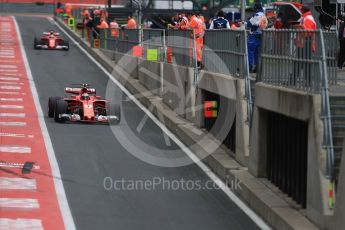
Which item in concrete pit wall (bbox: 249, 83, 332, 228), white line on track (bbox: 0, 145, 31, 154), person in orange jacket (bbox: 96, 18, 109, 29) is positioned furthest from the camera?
person in orange jacket (bbox: 96, 18, 109, 29)

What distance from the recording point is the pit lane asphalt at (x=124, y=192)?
13.0 meters

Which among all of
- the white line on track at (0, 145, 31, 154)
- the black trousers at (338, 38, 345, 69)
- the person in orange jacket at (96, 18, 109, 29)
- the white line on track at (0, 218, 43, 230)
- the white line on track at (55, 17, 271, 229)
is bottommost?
the white line on track at (55, 17, 271, 229)

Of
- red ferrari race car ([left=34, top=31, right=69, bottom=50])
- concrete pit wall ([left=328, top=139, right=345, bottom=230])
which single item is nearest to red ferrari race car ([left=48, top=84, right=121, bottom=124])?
concrete pit wall ([left=328, top=139, right=345, bottom=230])

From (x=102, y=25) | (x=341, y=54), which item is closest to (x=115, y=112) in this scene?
(x=341, y=54)

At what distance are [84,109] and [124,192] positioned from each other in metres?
8.48

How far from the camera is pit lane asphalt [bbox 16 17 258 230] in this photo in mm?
13016

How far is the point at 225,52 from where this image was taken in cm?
1939

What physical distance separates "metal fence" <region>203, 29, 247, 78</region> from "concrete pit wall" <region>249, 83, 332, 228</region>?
2601 millimetres

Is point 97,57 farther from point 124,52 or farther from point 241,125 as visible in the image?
point 241,125

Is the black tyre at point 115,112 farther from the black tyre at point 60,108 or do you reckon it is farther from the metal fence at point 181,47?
the metal fence at point 181,47

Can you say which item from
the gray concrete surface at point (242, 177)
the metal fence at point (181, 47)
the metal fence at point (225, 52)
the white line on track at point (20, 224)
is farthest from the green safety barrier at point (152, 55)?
the white line on track at point (20, 224)

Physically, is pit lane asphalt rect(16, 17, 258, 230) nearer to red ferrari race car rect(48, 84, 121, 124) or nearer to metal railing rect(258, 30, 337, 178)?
red ferrari race car rect(48, 84, 121, 124)

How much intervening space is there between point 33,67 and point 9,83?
21.2ft

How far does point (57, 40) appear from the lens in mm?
48562
